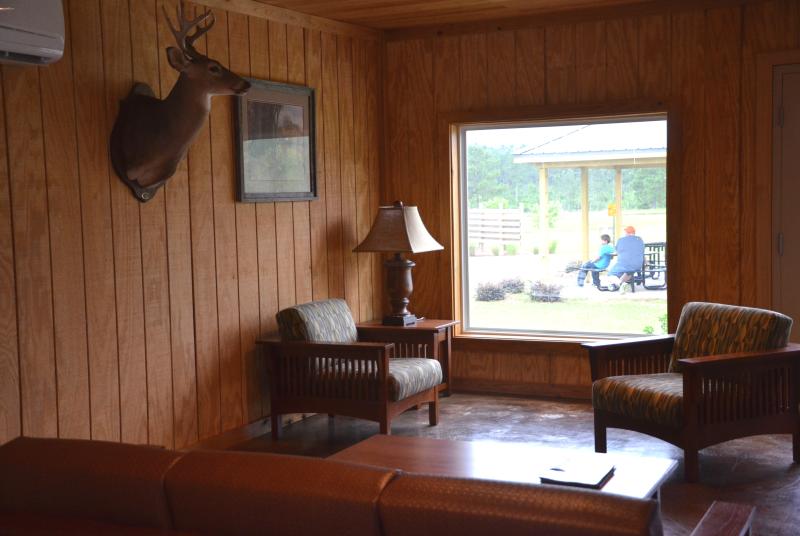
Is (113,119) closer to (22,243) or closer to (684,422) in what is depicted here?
(22,243)

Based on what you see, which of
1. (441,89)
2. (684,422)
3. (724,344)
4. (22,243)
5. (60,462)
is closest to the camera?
(60,462)

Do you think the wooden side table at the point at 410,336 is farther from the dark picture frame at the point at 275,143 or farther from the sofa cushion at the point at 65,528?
the sofa cushion at the point at 65,528

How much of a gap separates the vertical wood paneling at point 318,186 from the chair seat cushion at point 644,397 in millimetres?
1920

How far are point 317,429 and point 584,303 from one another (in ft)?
6.35

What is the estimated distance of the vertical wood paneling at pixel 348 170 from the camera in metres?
5.86

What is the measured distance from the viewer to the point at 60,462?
1922 millimetres

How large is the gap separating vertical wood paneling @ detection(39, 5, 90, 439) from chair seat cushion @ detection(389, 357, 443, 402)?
5.12ft

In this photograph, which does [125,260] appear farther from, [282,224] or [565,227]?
[565,227]

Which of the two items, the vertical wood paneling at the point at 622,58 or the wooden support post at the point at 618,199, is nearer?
the vertical wood paneling at the point at 622,58

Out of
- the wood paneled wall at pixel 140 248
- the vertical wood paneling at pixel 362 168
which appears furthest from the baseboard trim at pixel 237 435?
the vertical wood paneling at pixel 362 168

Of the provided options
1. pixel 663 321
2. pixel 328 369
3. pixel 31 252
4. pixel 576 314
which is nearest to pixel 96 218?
pixel 31 252

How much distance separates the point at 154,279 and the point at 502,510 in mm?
3130

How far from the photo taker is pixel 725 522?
2.23 meters

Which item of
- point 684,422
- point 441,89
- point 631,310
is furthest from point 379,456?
point 441,89
